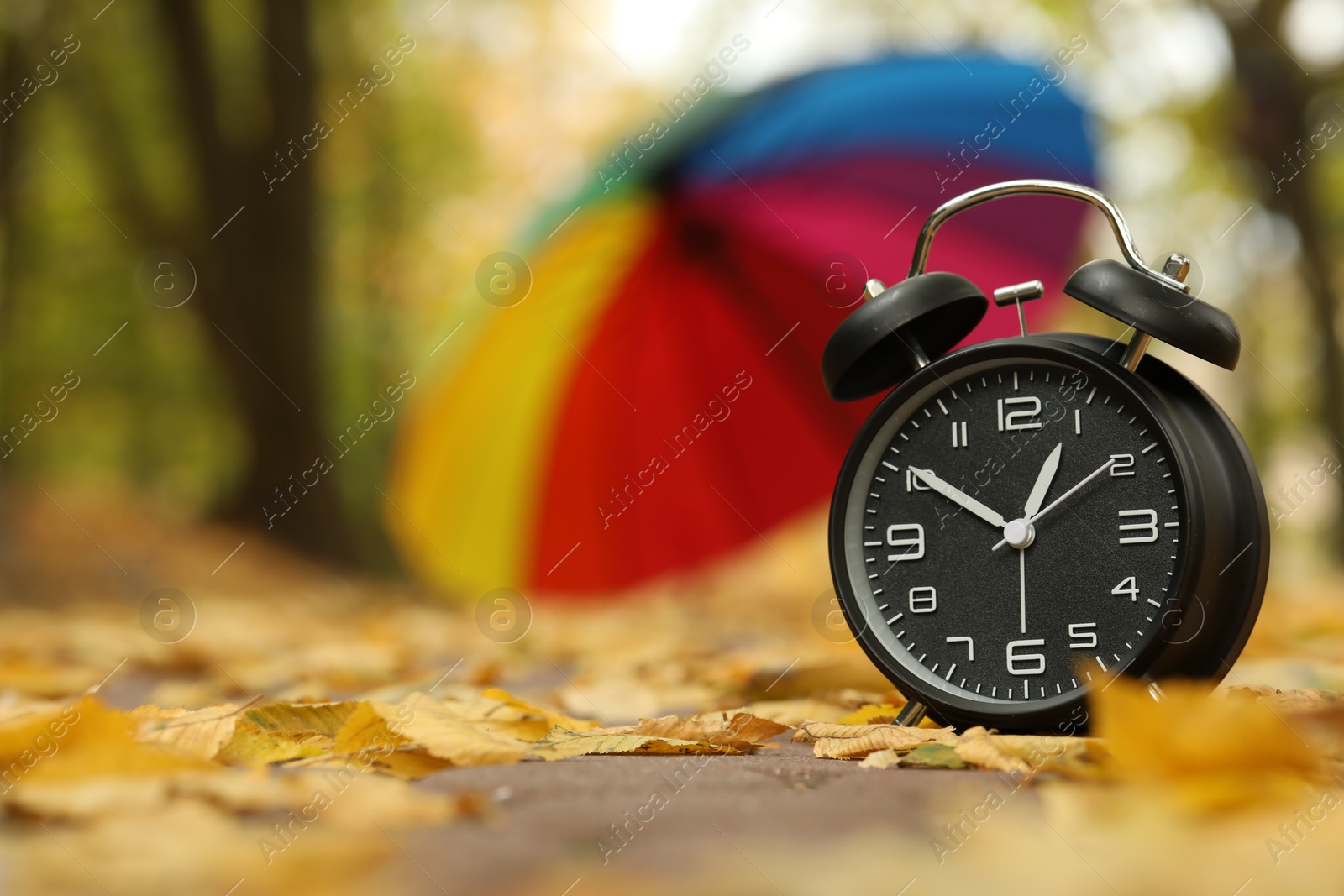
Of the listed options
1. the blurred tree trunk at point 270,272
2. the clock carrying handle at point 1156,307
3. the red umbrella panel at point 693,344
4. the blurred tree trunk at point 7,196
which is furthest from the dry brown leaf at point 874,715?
the blurred tree trunk at point 270,272

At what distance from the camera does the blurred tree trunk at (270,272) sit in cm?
852

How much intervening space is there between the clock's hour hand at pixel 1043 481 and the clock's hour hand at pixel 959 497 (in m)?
0.05

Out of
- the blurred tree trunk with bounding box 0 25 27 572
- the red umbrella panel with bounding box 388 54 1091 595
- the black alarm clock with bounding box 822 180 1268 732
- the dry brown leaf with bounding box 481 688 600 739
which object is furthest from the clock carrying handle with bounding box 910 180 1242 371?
the blurred tree trunk with bounding box 0 25 27 572

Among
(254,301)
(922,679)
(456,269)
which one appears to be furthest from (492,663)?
(456,269)

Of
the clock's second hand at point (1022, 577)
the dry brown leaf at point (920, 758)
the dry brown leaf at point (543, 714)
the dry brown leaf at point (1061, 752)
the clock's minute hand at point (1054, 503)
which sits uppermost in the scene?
the dry brown leaf at point (543, 714)

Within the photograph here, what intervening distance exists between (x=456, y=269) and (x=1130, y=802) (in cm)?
1541

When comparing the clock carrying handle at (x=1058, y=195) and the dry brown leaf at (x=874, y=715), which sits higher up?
the clock carrying handle at (x=1058, y=195)

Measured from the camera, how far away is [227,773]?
1345mm

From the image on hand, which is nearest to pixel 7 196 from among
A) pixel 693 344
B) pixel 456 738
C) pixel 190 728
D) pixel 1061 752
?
pixel 693 344

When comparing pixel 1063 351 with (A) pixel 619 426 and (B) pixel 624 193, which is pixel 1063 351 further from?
(A) pixel 619 426

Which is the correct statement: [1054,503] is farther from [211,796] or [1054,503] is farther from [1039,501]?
[211,796]

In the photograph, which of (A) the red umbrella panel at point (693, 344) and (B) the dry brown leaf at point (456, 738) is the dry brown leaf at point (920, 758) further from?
(A) the red umbrella panel at point (693, 344)

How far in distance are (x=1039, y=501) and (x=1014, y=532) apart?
2.4 inches

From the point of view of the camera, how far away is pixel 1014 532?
169 centimetres
